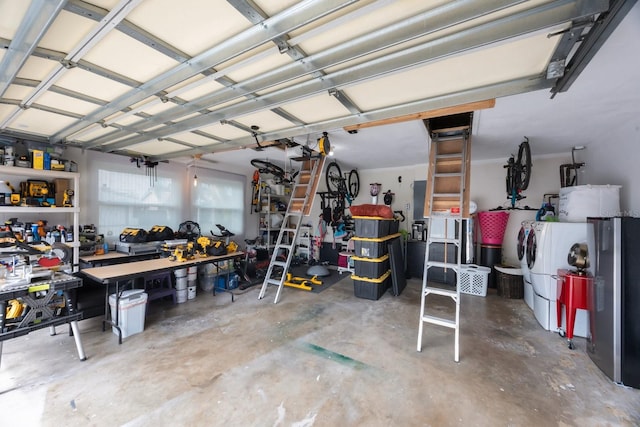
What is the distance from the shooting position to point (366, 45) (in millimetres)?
1544

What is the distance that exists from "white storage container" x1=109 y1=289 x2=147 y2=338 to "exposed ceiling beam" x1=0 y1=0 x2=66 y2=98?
240 centimetres

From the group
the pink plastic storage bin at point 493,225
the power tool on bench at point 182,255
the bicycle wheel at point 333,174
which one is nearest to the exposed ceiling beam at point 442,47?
the power tool on bench at point 182,255

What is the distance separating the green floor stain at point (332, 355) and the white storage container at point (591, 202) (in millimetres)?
3554

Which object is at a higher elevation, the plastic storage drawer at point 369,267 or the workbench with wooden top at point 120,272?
the workbench with wooden top at point 120,272

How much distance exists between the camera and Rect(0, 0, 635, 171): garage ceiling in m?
1.30

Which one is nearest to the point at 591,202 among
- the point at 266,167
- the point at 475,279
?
the point at 475,279

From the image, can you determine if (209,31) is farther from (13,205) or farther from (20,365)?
(13,205)

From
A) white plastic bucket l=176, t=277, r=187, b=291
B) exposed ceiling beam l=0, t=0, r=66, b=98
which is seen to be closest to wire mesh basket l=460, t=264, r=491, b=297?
white plastic bucket l=176, t=277, r=187, b=291

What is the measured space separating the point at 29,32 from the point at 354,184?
637 cm

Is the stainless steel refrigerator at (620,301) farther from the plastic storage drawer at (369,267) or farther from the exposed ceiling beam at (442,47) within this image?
the plastic storage drawer at (369,267)

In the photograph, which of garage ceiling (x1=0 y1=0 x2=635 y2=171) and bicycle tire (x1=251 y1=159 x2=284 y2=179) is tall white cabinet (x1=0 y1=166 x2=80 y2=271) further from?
bicycle tire (x1=251 y1=159 x2=284 y2=179)

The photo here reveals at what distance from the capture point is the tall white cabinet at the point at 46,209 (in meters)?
3.43

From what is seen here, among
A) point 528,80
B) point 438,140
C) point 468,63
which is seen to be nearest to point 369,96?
point 468,63

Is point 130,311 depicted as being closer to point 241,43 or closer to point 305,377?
point 305,377
